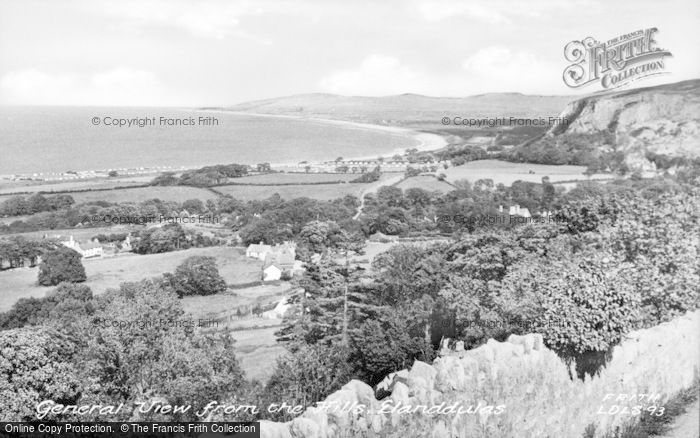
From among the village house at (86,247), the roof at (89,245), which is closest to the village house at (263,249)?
the village house at (86,247)

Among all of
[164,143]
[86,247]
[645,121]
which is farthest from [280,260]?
[164,143]

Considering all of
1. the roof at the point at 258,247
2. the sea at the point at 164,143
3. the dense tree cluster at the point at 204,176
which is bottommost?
the roof at the point at 258,247

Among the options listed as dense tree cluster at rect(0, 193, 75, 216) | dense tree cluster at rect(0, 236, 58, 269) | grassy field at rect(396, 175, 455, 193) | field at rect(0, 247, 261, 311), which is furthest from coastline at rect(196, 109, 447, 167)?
dense tree cluster at rect(0, 236, 58, 269)

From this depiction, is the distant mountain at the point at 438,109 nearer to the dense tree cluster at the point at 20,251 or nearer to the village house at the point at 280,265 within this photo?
the village house at the point at 280,265

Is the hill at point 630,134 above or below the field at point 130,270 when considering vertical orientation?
above

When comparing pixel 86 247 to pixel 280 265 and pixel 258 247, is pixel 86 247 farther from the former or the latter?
pixel 280 265

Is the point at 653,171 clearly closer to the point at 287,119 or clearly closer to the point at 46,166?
the point at 46,166

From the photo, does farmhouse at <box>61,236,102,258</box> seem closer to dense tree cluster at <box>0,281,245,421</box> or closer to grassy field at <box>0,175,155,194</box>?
grassy field at <box>0,175,155,194</box>
